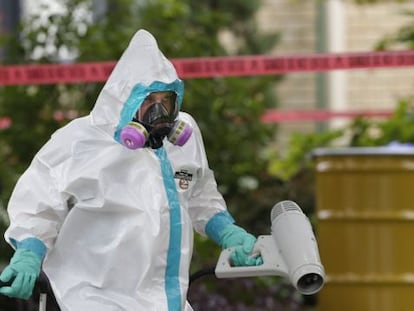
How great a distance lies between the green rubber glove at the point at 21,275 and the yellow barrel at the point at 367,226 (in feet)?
9.99

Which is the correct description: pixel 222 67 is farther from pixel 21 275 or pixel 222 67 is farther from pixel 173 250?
pixel 21 275

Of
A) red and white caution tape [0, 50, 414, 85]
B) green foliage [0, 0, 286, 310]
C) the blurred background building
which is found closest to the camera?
red and white caution tape [0, 50, 414, 85]

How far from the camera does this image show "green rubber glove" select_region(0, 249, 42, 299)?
5.04 metres

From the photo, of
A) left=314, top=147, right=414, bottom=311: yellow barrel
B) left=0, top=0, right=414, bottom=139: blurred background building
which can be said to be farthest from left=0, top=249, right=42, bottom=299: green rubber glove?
left=0, top=0, right=414, bottom=139: blurred background building

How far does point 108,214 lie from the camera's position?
5250 millimetres

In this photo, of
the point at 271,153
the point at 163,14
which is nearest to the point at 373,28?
the point at 271,153

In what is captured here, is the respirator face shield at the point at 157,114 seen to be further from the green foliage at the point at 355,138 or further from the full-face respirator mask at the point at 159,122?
the green foliage at the point at 355,138

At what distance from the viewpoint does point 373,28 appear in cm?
1686

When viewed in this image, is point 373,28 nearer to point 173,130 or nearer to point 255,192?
point 255,192

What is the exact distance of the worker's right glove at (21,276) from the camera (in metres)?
5.04

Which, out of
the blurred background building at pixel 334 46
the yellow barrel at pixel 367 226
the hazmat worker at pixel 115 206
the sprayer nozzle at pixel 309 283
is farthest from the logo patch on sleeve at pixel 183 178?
the blurred background building at pixel 334 46

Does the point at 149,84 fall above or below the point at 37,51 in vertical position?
above

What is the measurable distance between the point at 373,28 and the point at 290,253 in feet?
39.2

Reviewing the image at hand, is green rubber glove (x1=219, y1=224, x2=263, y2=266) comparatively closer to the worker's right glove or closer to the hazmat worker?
the hazmat worker
